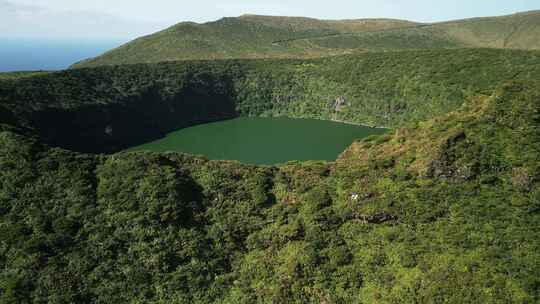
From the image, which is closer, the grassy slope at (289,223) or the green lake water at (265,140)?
the grassy slope at (289,223)

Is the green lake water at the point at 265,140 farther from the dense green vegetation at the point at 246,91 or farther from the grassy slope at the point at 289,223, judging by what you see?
the grassy slope at the point at 289,223

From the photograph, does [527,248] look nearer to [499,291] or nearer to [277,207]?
[499,291]

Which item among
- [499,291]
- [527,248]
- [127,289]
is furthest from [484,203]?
[127,289]

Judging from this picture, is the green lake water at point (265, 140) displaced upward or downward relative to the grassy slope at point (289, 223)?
downward

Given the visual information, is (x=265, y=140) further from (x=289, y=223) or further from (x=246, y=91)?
(x=289, y=223)

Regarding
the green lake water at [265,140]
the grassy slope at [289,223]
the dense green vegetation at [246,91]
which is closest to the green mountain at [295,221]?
the grassy slope at [289,223]
